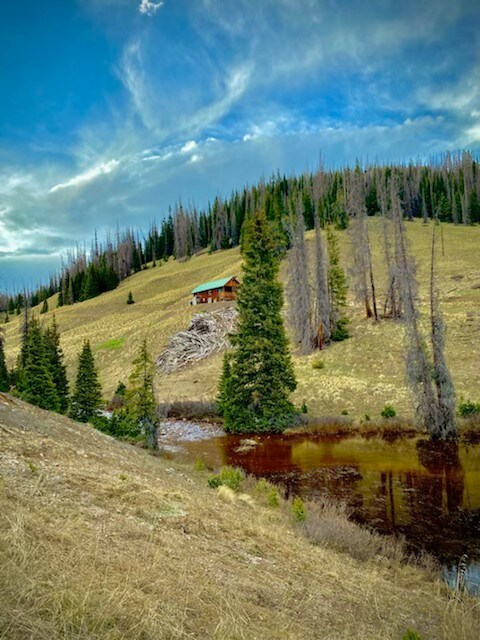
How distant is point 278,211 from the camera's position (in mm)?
98688

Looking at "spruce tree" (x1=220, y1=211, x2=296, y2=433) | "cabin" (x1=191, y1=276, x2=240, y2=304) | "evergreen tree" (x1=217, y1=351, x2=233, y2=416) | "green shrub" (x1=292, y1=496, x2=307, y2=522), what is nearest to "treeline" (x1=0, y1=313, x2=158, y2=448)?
"evergreen tree" (x1=217, y1=351, x2=233, y2=416)

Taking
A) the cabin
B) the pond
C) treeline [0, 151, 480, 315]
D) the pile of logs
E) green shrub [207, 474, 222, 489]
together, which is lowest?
the pond

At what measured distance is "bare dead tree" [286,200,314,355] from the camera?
1674 inches

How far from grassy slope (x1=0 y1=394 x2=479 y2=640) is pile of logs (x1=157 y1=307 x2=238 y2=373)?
37.2 m

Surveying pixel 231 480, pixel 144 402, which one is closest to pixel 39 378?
pixel 144 402

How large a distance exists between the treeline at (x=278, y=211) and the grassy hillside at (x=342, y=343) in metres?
11.2

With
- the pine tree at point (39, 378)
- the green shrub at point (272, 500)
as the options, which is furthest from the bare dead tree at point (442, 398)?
the pine tree at point (39, 378)

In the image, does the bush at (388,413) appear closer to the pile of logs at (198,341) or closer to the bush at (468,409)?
the bush at (468,409)

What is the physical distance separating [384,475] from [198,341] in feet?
112

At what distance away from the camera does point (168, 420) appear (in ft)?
119

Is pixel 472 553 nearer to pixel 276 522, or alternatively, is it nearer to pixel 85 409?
pixel 276 522

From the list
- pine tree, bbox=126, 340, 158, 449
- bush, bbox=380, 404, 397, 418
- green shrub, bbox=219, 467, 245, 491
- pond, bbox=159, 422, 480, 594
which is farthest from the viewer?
bush, bbox=380, 404, 397, 418

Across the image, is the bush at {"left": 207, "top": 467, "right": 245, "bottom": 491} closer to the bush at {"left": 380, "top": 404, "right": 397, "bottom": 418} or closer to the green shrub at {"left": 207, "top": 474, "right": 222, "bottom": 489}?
the green shrub at {"left": 207, "top": 474, "right": 222, "bottom": 489}

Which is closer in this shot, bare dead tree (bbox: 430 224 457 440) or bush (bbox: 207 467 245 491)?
bush (bbox: 207 467 245 491)
